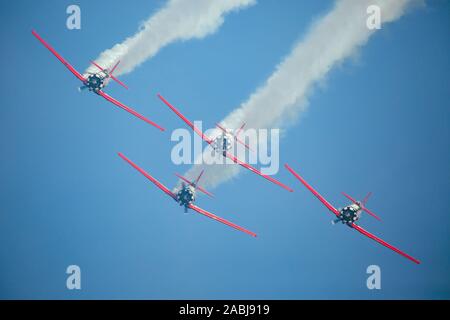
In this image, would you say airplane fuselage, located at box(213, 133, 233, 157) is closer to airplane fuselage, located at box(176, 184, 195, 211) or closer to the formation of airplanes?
the formation of airplanes

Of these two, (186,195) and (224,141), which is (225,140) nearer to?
(224,141)

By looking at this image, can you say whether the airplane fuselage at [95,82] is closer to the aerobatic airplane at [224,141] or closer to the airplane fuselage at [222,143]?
the aerobatic airplane at [224,141]

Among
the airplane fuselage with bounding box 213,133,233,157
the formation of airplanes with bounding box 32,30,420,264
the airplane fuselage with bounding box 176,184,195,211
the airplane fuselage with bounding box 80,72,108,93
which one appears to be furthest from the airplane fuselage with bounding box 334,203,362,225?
the airplane fuselage with bounding box 80,72,108,93

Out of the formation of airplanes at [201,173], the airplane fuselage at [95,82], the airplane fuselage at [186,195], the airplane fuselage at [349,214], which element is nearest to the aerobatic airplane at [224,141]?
the formation of airplanes at [201,173]

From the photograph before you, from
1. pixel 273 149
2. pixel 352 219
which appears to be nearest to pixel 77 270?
pixel 273 149

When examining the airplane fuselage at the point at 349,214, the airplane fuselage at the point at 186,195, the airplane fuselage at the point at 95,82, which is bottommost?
the airplane fuselage at the point at 349,214

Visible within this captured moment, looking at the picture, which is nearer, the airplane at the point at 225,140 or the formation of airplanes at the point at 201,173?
the formation of airplanes at the point at 201,173

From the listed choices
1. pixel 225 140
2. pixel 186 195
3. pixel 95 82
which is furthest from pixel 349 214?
pixel 95 82

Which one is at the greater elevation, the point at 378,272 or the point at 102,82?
the point at 102,82
